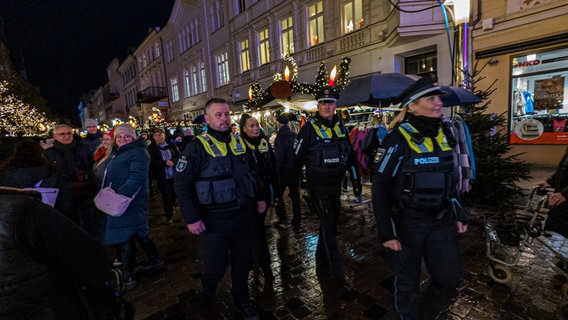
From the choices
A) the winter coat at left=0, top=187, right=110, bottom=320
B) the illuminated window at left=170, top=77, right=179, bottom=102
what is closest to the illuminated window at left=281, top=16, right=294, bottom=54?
the winter coat at left=0, top=187, right=110, bottom=320

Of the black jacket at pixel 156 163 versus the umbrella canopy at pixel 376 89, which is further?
the black jacket at pixel 156 163

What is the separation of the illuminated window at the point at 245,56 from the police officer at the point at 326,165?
693 inches

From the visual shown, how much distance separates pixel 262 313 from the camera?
117 inches

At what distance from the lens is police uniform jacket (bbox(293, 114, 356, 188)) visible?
3.32 meters

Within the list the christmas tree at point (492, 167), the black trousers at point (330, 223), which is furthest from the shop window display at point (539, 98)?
the black trousers at point (330, 223)

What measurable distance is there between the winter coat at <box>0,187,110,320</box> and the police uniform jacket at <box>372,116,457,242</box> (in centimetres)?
197

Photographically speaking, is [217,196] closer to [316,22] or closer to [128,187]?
[128,187]

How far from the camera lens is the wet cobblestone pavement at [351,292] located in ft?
9.30

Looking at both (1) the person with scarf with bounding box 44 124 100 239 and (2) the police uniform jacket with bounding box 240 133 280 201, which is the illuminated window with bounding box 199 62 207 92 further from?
(2) the police uniform jacket with bounding box 240 133 280 201

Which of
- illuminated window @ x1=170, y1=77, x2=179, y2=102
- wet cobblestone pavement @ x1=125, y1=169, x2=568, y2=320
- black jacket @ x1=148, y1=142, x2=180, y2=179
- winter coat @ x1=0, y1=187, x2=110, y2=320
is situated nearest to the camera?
winter coat @ x1=0, y1=187, x2=110, y2=320

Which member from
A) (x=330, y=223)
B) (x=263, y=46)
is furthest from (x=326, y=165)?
(x=263, y=46)

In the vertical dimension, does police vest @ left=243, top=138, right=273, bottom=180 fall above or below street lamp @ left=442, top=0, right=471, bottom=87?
below

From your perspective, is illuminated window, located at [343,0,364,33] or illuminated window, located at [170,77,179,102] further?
illuminated window, located at [170,77,179,102]

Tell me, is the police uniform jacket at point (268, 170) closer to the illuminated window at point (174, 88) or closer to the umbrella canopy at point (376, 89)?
the umbrella canopy at point (376, 89)
